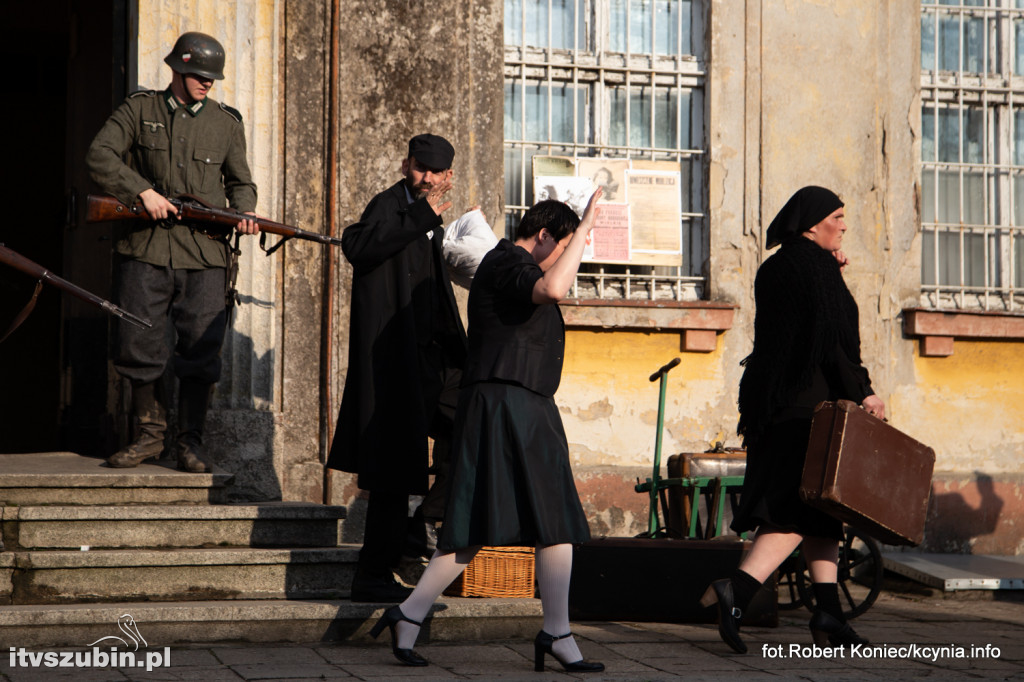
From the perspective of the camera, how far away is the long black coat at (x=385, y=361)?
211 inches

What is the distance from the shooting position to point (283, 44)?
25.7 feet

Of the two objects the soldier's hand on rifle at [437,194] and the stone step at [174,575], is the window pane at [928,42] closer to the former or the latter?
the soldier's hand on rifle at [437,194]

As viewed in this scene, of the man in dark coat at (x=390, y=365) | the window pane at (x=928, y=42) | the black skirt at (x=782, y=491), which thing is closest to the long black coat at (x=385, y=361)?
the man in dark coat at (x=390, y=365)

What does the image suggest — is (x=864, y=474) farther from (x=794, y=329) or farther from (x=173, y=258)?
(x=173, y=258)

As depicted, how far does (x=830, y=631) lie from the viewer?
5.20m

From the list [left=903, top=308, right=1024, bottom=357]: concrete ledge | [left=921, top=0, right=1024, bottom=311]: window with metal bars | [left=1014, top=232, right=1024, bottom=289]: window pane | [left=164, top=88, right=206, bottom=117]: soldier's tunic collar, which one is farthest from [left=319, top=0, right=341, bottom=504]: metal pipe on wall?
[left=1014, top=232, right=1024, bottom=289]: window pane

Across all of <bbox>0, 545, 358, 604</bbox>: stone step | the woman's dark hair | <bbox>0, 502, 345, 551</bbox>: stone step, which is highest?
the woman's dark hair

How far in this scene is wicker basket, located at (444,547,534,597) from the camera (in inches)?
228

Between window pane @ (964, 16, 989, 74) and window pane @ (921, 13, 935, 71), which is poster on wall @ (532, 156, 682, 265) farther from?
window pane @ (964, 16, 989, 74)

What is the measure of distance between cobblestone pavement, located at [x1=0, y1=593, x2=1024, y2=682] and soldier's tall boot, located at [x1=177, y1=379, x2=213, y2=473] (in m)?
1.25

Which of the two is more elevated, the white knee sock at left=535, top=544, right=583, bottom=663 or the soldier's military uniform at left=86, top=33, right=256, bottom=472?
the soldier's military uniform at left=86, top=33, right=256, bottom=472

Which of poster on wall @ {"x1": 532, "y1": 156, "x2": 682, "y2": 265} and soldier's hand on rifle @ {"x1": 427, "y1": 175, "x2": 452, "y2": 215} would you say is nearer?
soldier's hand on rifle @ {"x1": 427, "y1": 175, "x2": 452, "y2": 215}

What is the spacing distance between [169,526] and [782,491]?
2.75 m

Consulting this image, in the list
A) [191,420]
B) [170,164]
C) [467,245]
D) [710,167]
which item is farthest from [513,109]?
[191,420]
